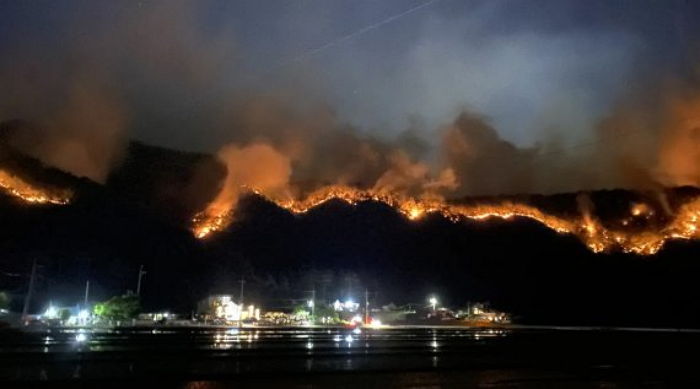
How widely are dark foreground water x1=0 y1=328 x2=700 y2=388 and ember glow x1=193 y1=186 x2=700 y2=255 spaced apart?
70339mm

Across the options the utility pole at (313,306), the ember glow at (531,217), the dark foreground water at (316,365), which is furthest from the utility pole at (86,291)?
the dark foreground water at (316,365)

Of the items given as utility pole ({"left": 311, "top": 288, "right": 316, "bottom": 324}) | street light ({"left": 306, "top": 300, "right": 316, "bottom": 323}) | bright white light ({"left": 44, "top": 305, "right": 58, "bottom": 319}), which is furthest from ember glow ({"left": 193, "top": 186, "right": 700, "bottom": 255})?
bright white light ({"left": 44, "top": 305, "right": 58, "bottom": 319})

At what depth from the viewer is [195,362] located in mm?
23875

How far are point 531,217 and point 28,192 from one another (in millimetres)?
95440

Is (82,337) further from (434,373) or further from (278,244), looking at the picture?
(278,244)

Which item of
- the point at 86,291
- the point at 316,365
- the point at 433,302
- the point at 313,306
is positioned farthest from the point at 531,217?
the point at 316,365

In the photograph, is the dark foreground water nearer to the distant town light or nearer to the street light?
the street light

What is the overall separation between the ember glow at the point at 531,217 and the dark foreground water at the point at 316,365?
231 ft

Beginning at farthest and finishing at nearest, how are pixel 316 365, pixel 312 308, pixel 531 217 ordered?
pixel 531 217, pixel 312 308, pixel 316 365

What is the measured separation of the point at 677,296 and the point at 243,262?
66.7 metres

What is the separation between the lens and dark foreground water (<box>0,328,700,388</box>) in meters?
19.2

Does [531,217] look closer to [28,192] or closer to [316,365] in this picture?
[28,192]

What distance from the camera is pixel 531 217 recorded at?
12512cm

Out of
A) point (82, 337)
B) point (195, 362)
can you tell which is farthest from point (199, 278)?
point (195, 362)
